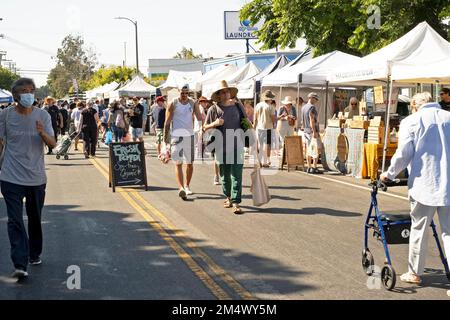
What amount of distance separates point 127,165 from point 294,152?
5.22 meters

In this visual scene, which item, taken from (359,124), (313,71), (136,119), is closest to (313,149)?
(359,124)

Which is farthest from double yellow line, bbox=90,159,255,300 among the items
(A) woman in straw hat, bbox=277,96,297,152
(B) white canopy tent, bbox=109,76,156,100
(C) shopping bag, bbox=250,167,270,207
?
(B) white canopy tent, bbox=109,76,156,100

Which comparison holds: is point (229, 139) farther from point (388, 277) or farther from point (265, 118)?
point (265, 118)

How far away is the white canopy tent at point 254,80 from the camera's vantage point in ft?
77.6

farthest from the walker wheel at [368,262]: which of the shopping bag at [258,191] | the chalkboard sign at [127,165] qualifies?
the chalkboard sign at [127,165]

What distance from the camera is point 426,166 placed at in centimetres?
595

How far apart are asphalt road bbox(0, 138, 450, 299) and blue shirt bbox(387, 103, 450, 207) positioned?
0.91 metres

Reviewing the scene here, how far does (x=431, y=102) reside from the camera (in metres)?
6.09

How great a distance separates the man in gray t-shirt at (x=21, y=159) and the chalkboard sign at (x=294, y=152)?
10.6 meters

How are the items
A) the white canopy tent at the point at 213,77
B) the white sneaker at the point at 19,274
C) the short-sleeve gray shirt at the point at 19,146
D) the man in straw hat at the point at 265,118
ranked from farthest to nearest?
the white canopy tent at the point at 213,77, the man in straw hat at the point at 265,118, the short-sleeve gray shirt at the point at 19,146, the white sneaker at the point at 19,274

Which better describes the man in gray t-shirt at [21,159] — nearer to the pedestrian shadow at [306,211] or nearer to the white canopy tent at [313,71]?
the pedestrian shadow at [306,211]

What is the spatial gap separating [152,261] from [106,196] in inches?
215

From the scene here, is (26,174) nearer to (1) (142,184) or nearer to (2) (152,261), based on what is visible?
(2) (152,261)
